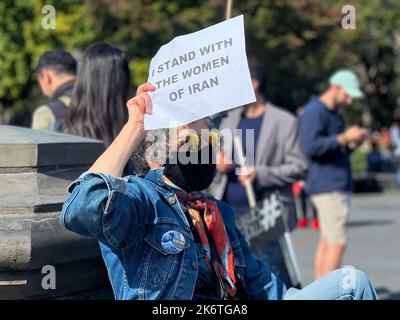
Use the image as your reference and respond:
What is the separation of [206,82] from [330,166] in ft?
14.4

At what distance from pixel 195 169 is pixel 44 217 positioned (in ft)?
1.91

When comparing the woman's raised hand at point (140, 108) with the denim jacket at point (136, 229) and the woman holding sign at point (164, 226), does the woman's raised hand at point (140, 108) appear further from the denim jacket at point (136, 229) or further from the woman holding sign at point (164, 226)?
the denim jacket at point (136, 229)

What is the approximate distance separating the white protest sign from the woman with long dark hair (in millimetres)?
1408

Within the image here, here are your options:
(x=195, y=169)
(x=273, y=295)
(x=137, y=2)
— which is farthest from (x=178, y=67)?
(x=137, y=2)

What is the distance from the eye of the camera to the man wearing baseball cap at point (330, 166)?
292 inches

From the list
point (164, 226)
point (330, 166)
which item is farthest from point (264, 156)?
point (164, 226)

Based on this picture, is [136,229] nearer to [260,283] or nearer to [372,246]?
[260,283]

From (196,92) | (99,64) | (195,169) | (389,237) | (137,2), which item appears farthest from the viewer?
(137,2)

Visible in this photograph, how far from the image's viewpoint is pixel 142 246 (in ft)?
10.6

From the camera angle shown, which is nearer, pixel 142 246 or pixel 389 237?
pixel 142 246

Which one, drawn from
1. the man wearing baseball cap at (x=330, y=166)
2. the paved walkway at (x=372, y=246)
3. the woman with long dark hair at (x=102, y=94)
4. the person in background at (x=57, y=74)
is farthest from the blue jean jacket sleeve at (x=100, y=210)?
the paved walkway at (x=372, y=246)

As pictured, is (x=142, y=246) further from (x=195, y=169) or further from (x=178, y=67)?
(x=178, y=67)

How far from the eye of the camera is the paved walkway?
8.80 m

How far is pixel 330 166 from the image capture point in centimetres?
748
